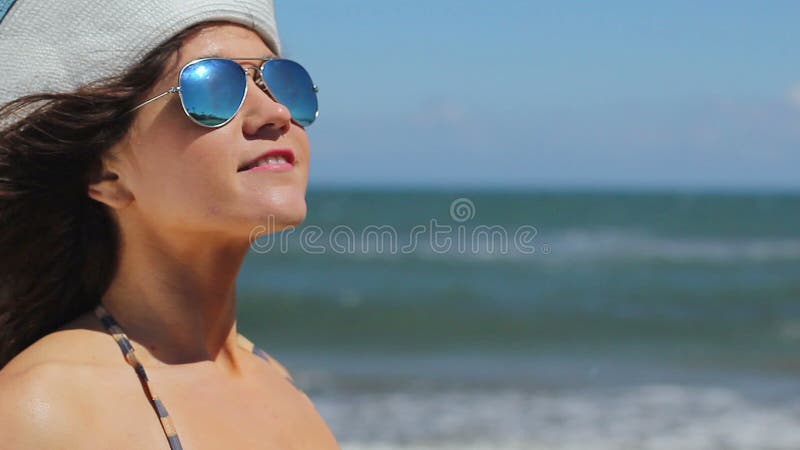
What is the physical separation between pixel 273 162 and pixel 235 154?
7 centimetres

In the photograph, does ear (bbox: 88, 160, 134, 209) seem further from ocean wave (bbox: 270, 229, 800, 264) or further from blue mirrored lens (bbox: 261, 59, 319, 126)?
ocean wave (bbox: 270, 229, 800, 264)

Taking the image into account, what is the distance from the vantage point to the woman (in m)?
1.61

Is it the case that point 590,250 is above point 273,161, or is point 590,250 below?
above

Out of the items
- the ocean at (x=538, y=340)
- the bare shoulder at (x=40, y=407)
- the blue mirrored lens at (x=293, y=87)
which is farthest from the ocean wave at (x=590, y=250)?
the bare shoulder at (x=40, y=407)

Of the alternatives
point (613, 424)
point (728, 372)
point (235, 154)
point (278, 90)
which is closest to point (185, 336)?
point (235, 154)

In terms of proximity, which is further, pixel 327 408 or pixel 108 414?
pixel 327 408

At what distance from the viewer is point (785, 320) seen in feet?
50.3

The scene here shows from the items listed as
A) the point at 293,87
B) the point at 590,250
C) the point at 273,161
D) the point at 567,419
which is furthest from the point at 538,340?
the point at 590,250

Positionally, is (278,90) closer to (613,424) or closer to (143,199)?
(143,199)

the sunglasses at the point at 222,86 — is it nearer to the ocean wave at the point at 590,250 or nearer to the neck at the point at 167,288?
the neck at the point at 167,288

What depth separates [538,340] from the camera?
13.3 m

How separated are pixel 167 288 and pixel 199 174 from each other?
9.4 inches

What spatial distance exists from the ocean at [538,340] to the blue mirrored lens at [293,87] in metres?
2.00

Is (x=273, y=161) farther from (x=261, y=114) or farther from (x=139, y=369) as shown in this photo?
(x=139, y=369)
